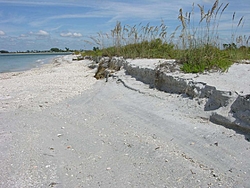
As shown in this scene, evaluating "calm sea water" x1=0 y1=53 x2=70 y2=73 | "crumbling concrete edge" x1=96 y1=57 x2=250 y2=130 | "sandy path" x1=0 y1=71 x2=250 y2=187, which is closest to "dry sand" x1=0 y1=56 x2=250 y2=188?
"sandy path" x1=0 y1=71 x2=250 y2=187

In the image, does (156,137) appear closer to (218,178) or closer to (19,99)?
(218,178)

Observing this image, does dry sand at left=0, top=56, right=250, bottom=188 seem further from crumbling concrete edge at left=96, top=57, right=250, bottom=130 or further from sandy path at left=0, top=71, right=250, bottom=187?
crumbling concrete edge at left=96, top=57, right=250, bottom=130

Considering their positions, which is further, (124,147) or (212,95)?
(212,95)

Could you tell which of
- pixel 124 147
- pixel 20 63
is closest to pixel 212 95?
pixel 124 147

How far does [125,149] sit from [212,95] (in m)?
2.03

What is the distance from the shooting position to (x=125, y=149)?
4.00 metres

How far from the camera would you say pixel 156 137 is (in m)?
4.32

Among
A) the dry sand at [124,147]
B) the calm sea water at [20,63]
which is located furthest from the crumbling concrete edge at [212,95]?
the calm sea water at [20,63]

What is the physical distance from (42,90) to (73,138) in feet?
17.3

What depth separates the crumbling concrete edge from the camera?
13.4 feet

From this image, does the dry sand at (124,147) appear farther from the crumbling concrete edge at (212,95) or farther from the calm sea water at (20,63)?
the calm sea water at (20,63)

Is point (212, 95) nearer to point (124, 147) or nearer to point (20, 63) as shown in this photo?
point (124, 147)

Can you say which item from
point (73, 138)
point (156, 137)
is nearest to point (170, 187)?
point (156, 137)

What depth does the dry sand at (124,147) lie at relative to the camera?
320 centimetres
